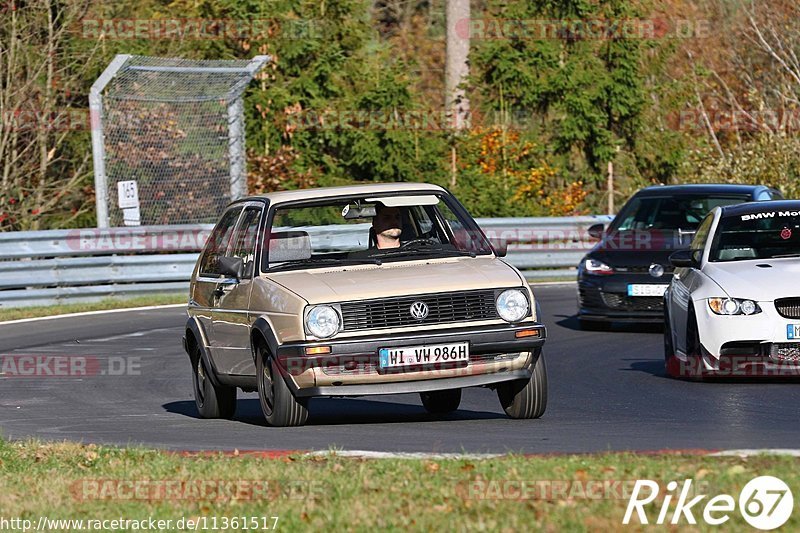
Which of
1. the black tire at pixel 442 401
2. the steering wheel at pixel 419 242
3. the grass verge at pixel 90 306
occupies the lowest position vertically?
the grass verge at pixel 90 306

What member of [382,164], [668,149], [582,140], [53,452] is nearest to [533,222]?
[382,164]

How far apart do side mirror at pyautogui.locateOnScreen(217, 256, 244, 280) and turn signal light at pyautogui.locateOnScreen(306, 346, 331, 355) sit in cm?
126

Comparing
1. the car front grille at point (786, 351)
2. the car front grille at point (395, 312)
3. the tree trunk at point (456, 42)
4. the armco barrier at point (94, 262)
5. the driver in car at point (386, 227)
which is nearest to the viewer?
the car front grille at point (395, 312)

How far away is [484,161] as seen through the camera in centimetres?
3438

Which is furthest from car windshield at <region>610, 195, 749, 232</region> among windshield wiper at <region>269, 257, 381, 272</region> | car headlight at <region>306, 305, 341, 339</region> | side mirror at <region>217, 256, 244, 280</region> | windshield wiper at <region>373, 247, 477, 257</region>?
car headlight at <region>306, 305, 341, 339</region>

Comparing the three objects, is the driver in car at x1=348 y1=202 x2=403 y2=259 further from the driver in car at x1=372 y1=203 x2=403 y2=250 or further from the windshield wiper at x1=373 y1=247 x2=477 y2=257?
the windshield wiper at x1=373 y1=247 x2=477 y2=257

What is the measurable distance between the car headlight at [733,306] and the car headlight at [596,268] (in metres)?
5.69

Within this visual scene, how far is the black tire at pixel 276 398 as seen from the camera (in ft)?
33.4

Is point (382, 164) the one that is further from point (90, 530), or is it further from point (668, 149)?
point (90, 530)

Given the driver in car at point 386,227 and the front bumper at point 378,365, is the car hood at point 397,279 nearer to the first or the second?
Result: the front bumper at point 378,365

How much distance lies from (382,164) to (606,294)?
46.6 feet

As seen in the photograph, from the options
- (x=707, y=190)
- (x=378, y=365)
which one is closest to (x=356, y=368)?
(x=378, y=365)

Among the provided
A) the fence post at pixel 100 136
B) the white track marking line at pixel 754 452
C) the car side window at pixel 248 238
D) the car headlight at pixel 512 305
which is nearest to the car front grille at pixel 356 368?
the car headlight at pixel 512 305

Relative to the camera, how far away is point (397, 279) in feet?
33.5
